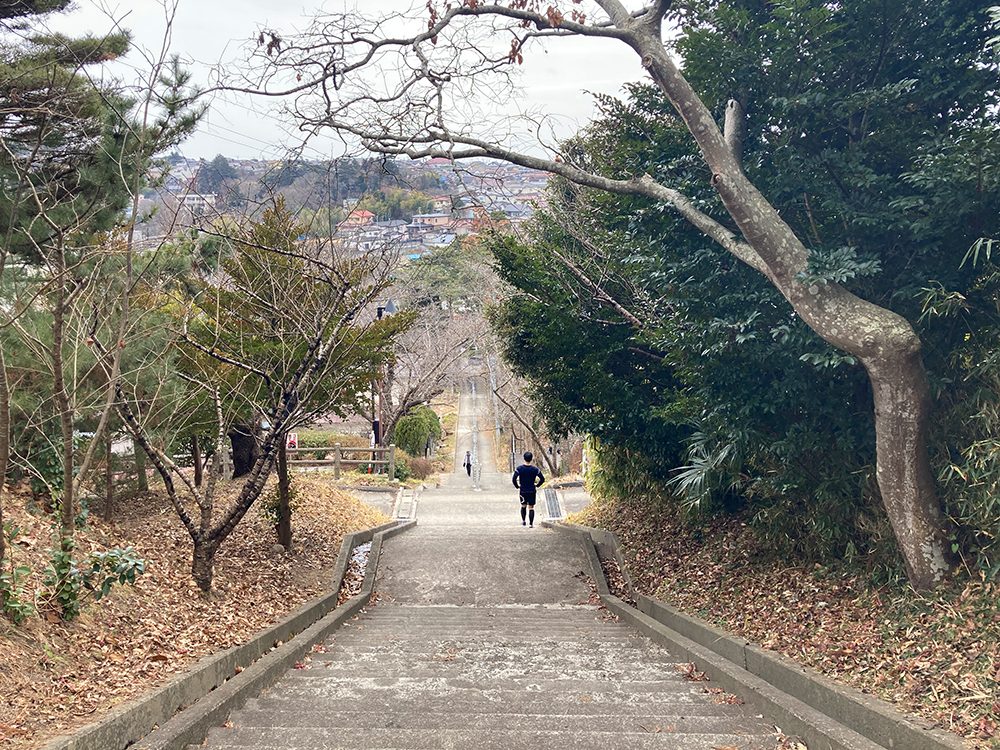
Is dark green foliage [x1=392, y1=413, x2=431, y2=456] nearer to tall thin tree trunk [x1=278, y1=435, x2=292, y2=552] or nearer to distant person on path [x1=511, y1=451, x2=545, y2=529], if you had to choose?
distant person on path [x1=511, y1=451, x2=545, y2=529]

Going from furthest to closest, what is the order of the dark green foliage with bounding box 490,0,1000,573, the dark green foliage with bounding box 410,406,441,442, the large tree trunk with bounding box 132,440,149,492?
the dark green foliage with bounding box 410,406,441,442, the large tree trunk with bounding box 132,440,149,492, the dark green foliage with bounding box 490,0,1000,573

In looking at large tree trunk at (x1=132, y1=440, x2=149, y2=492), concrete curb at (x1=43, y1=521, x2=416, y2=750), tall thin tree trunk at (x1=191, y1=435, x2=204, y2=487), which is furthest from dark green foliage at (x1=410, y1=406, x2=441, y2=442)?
concrete curb at (x1=43, y1=521, x2=416, y2=750)

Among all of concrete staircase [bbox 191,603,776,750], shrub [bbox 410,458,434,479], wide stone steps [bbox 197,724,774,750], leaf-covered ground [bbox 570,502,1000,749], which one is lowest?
shrub [bbox 410,458,434,479]

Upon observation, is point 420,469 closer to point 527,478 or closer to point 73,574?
point 527,478

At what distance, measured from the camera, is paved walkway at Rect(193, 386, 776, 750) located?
14.4ft

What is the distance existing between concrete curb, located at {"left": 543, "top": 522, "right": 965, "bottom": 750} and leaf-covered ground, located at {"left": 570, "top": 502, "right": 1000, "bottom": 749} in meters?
0.15

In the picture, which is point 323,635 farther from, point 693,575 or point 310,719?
point 693,575

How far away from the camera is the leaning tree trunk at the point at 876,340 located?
5023mm

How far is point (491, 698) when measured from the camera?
5.58m

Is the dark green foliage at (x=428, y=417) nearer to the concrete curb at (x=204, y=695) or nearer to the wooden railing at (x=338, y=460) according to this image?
the wooden railing at (x=338, y=460)

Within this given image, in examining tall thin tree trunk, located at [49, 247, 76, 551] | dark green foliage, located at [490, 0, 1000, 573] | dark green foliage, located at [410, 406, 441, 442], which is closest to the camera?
dark green foliage, located at [490, 0, 1000, 573]

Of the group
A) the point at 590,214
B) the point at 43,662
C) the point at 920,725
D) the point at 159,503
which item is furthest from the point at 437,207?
the point at 159,503

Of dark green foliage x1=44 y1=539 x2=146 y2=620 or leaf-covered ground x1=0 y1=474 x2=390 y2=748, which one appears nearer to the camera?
leaf-covered ground x1=0 y1=474 x2=390 y2=748

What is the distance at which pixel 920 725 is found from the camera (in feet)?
13.5
